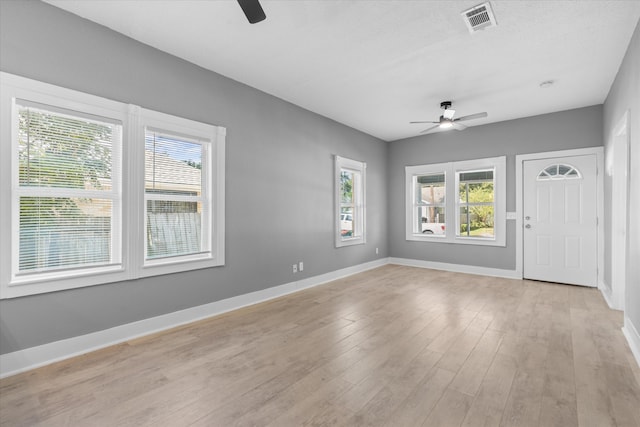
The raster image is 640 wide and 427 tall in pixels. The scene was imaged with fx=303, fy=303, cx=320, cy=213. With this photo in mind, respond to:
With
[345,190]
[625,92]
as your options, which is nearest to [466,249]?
[345,190]

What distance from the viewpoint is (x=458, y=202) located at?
6086 millimetres

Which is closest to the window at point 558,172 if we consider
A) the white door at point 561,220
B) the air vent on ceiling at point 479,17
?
the white door at point 561,220

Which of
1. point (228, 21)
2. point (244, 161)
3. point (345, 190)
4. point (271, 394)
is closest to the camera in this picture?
point (271, 394)

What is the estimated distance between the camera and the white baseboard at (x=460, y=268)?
5451 millimetres

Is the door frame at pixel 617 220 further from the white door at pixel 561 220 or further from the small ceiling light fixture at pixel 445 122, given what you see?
the small ceiling light fixture at pixel 445 122

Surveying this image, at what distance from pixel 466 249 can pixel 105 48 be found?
619 cm

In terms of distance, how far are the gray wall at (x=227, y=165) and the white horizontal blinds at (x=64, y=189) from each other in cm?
28

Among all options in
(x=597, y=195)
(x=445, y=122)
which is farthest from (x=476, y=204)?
(x=445, y=122)

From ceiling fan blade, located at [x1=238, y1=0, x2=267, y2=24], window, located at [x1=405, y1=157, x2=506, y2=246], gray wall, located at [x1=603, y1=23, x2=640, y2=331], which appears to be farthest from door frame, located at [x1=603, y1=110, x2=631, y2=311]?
ceiling fan blade, located at [x1=238, y1=0, x2=267, y2=24]

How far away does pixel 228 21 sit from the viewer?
2.67m

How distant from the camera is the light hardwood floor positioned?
5.89ft

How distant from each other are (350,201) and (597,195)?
393 centimetres

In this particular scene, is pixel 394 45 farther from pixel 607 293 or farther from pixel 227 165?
pixel 607 293

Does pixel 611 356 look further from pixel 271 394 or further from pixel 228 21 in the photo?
pixel 228 21
